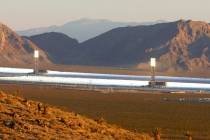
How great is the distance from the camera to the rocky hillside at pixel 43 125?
62.4 ft

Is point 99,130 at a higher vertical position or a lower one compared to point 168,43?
lower

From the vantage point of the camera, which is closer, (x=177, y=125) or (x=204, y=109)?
(x=177, y=125)

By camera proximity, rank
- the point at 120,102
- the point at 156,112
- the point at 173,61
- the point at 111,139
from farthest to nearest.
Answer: the point at 173,61 → the point at 120,102 → the point at 156,112 → the point at 111,139

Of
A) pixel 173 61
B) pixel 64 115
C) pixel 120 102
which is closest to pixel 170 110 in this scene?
pixel 120 102

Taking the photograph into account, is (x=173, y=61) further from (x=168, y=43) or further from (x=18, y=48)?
(x=18, y=48)

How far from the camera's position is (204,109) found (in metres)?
51.2

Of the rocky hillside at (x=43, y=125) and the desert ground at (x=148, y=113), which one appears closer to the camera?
the rocky hillside at (x=43, y=125)

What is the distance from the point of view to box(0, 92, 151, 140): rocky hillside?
19.0 m

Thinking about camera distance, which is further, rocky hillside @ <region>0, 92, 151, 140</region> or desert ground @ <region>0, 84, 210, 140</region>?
desert ground @ <region>0, 84, 210, 140</region>

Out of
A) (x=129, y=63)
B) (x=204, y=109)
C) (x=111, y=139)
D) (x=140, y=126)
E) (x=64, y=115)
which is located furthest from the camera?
(x=129, y=63)

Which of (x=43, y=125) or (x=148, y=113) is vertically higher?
(x=43, y=125)

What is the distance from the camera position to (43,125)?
789 inches

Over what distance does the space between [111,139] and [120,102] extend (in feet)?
121

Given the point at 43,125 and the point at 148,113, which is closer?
the point at 43,125
